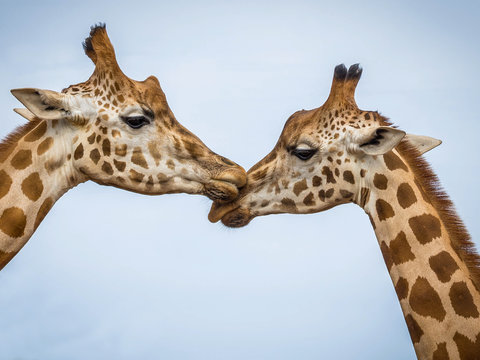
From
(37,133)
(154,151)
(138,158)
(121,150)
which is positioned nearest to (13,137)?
(37,133)

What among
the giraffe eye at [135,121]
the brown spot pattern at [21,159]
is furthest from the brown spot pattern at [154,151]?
the brown spot pattern at [21,159]

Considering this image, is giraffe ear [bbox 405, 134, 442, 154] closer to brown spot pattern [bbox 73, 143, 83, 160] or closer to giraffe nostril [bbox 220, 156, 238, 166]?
giraffe nostril [bbox 220, 156, 238, 166]

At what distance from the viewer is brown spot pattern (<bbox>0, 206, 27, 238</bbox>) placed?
636cm

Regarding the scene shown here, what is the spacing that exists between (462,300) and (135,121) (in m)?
3.65

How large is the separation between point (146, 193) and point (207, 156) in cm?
76

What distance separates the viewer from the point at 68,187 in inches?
269

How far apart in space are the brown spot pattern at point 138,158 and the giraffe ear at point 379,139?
7.24ft

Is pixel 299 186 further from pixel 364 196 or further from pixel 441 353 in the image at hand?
pixel 441 353

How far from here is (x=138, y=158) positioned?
6.93 meters

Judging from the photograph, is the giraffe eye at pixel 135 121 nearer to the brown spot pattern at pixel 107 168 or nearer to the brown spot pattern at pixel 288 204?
the brown spot pattern at pixel 107 168

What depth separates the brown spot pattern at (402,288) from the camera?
635 cm

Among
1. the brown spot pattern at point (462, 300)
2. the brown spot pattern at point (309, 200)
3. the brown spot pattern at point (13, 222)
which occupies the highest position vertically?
the brown spot pattern at point (309, 200)

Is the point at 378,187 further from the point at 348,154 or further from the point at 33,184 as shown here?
the point at 33,184

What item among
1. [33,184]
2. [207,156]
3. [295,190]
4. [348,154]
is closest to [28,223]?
[33,184]
